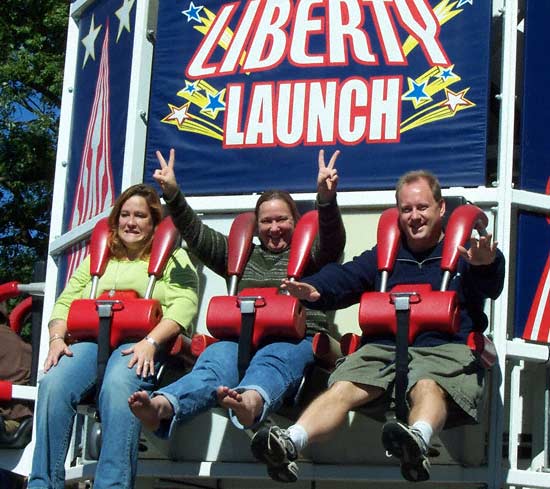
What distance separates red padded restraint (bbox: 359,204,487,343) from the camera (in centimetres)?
582

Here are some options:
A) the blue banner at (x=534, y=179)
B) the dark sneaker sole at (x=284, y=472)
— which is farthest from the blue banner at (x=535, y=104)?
the dark sneaker sole at (x=284, y=472)

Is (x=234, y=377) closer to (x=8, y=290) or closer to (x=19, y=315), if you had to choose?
(x=8, y=290)

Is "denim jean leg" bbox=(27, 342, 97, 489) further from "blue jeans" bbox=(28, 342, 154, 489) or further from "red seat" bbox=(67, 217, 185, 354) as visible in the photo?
"red seat" bbox=(67, 217, 185, 354)

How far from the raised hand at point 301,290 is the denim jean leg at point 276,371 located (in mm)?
296

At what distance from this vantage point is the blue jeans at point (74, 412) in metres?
6.03

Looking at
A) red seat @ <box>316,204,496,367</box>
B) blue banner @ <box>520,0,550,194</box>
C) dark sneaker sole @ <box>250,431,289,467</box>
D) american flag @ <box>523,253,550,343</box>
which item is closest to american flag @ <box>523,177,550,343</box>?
american flag @ <box>523,253,550,343</box>

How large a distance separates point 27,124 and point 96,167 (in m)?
8.54

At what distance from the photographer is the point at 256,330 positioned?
6.19m

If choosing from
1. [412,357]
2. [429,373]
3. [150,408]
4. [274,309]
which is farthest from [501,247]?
[150,408]

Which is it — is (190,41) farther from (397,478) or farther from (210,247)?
(397,478)

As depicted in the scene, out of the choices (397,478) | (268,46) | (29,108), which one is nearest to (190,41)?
(268,46)

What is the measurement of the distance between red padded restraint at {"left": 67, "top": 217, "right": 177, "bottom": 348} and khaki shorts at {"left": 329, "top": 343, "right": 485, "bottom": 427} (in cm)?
108

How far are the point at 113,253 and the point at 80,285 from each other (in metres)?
0.29

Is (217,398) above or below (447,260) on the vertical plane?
below
